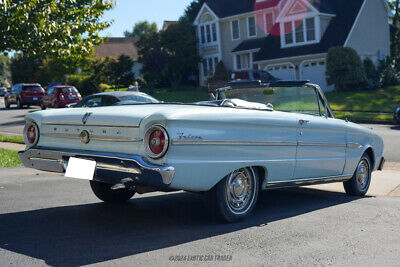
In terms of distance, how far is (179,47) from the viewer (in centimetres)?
4366

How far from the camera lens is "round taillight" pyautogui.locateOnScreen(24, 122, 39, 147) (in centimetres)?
571

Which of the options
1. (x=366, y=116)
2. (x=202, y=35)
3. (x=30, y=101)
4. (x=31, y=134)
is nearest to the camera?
(x=31, y=134)

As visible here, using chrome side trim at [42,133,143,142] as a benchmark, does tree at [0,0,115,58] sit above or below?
above

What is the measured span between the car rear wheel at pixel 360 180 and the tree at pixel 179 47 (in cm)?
3687

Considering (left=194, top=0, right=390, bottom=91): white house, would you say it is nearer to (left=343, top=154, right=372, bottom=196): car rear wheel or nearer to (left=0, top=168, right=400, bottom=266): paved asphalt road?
(left=343, top=154, right=372, bottom=196): car rear wheel

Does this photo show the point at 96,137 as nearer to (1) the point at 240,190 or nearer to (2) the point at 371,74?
(1) the point at 240,190

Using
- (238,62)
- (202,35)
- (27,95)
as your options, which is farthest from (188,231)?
(202,35)

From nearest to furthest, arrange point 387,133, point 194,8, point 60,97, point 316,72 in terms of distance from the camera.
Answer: point 387,133, point 60,97, point 316,72, point 194,8

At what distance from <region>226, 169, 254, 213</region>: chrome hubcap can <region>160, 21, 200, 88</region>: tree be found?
127 feet

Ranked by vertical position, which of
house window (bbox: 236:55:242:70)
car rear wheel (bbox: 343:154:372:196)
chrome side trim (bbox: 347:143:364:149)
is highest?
house window (bbox: 236:55:242:70)

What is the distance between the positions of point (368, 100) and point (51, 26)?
17.9m

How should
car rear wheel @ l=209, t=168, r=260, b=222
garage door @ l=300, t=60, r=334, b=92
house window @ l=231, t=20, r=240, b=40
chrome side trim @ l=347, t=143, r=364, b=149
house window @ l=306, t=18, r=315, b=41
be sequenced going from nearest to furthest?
car rear wheel @ l=209, t=168, r=260, b=222 → chrome side trim @ l=347, t=143, r=364, b=149 → garage door @ l=300, t=60, r=334, b=92 → house window @ l=306, t=18, r=315, b=41 → house window @ l=231, t=20, r=240, b=40

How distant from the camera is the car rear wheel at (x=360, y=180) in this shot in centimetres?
727

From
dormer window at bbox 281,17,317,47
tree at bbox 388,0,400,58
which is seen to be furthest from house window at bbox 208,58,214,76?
tree at bbox 388,0,400,58
